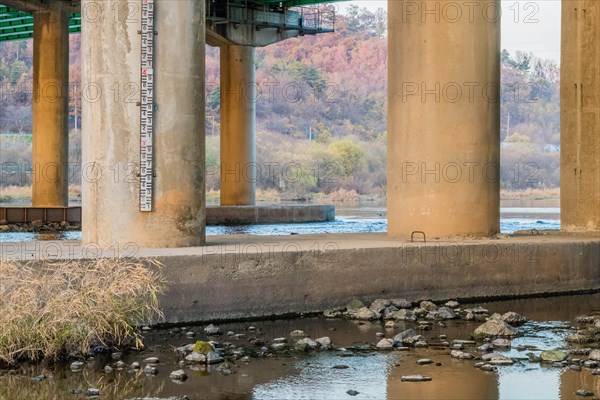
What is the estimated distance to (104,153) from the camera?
1731 centimetres

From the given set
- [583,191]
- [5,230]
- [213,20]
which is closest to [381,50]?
[213,20]

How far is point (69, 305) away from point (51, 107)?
30.4 metres

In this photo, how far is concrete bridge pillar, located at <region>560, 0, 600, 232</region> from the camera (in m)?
24.8

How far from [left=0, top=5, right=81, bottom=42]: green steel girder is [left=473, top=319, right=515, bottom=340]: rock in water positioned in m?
37.1

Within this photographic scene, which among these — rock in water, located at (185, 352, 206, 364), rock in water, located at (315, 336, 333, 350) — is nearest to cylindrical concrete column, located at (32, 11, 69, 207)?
rock in water, located at (315, 336, 333, 350)

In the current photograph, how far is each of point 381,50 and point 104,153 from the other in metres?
109

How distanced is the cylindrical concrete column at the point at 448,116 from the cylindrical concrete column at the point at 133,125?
469 centimetres

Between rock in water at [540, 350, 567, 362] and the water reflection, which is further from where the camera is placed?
the water reflection

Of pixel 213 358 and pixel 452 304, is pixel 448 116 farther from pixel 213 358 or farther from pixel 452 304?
pixel 213 358

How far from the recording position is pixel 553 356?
44.1ft

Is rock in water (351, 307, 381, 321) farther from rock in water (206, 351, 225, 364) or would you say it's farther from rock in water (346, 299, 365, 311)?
rock in water (206, 351, 225, 364)

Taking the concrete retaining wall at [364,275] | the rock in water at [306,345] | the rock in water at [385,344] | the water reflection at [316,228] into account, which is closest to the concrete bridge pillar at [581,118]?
the concrete retaining wall at [364,275]

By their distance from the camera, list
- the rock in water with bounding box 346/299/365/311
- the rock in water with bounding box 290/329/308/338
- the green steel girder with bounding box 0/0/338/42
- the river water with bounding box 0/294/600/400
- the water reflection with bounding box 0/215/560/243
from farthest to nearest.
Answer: the green steel girder with bounding box 0/0/338/42, the water reflection with bounding box 0/215/560/243, the rock in water with bounding box 346/299/365/311, the rock in water with bounding box 290/329/308/338, the river water with bounding box 0/294/600/400

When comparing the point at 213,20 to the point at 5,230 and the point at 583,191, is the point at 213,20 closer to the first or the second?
the point at 5,230
